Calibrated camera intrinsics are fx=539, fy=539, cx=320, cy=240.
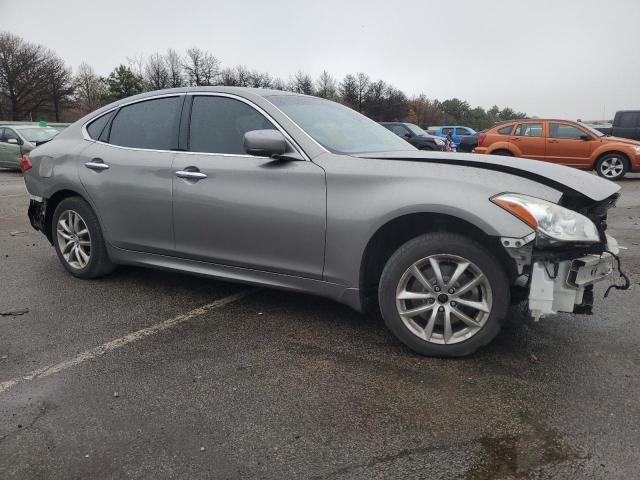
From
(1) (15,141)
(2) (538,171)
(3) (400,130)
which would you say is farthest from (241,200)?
(3) (400,130)

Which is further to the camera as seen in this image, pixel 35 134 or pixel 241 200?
pixel 35 134

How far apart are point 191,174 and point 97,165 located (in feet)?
3.56

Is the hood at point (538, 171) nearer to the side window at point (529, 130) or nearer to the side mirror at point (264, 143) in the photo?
the side mirror at point (264, 143)

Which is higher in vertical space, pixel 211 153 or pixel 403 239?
pixel 211 153

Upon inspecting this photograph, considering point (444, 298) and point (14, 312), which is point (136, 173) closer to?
A: point (14, 312)

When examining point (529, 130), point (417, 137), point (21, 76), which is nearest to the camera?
point (529, 130)

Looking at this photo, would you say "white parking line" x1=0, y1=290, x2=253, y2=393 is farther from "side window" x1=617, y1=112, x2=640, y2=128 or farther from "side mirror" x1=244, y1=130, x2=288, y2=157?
"side window" x1=617, y1=112, x2=640, y2=128

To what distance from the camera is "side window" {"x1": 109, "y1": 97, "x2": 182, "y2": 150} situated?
13.9 ft

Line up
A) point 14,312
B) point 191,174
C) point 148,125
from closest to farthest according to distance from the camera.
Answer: point 191,174 → point 14,312 → point 148,125

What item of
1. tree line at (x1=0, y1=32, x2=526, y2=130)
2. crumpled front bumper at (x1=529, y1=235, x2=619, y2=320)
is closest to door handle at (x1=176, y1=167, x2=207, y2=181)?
crumpled front bumper at (x1=529, y1=235, x2=619, y2=320)

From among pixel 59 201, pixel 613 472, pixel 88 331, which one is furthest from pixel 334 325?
pixel 59 201

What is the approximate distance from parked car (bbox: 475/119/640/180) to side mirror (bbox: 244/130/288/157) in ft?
41.0

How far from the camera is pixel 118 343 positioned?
3494mm

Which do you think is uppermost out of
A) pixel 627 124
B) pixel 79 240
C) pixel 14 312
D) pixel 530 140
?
pixel 627 124
